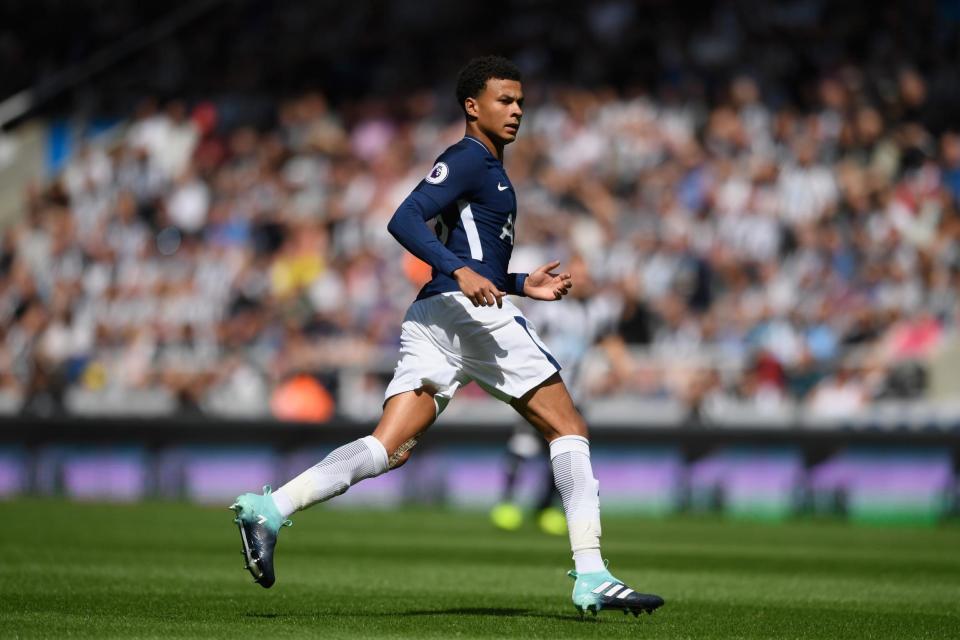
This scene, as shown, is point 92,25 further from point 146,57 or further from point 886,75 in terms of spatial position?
point 886,75

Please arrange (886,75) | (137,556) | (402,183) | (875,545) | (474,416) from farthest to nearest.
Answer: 1. (402,183)
2. (886,75)
3. (474,416)
4. (875,545)
5. (137,556)

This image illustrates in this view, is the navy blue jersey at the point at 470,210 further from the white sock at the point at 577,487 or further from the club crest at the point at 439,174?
the white sock at the point at 577,487

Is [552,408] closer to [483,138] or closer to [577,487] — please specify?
[577,487]

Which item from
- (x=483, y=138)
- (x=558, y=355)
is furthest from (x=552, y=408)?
(x=558, y=355)

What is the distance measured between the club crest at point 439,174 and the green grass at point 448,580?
1.96 m

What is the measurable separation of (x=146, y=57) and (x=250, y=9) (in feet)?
6.27

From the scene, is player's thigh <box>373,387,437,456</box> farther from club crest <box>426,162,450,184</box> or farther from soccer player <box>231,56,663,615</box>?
club crest <box>426,162,450,184</box>

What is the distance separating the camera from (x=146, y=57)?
27219mm

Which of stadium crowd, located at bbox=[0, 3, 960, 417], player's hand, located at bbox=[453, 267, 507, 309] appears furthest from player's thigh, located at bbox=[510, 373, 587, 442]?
stadium crowd, located at bbox=[0, 3, 960, 417]

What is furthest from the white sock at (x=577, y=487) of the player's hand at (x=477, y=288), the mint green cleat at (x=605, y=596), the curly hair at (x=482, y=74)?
the curly hair at (x=482, y=74)

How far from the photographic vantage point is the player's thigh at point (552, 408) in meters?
7.42

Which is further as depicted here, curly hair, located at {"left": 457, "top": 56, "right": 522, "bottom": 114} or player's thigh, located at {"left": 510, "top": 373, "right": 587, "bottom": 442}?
curly hair, located at {"left": 457, "top": 56, "right": 522, "bottom": 114}

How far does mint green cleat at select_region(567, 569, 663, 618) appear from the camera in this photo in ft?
23.0

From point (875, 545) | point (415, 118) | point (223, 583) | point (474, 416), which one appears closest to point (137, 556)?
point (223, 583)
